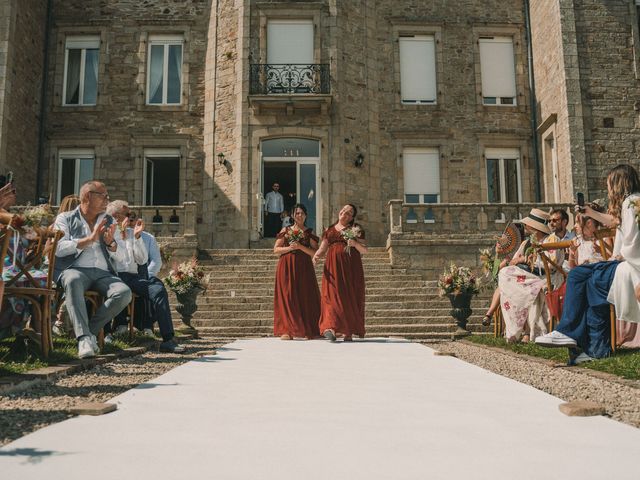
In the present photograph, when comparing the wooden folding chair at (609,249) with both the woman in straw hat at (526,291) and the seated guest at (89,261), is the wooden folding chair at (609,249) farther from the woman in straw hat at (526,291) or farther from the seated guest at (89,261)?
the seated guest at (89,261)

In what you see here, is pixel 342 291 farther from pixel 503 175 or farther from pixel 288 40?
pixel 503 175

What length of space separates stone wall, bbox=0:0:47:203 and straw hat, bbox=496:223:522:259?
12418 mm

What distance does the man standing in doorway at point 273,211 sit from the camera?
1638 centimetres

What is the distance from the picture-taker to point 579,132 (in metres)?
15.2

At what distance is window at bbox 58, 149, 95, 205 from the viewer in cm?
1734

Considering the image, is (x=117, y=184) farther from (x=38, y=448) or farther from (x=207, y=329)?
(x=38, y=448)

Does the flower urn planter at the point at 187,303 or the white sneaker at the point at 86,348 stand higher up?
the flower urn planter at the point at 187,303

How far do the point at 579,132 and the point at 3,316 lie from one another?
1432 centimetres

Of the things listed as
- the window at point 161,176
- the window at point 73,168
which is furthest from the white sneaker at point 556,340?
the window at point 73,168

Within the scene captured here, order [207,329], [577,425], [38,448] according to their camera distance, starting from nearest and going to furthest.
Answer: [38,448]
[577,425]
[207,329]

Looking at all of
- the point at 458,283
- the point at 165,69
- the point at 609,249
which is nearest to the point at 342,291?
the point at 458,283

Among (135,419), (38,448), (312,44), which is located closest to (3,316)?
(135,419)

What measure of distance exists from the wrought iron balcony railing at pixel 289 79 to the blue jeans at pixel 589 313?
1227cm

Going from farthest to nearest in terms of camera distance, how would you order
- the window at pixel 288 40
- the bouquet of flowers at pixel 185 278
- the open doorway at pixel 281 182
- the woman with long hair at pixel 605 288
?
the window at pixel 288 40 → the open doorway at pixel 281 182 → the bouquet of flowers at pixel 185 278 → the woman with long hair at pixel 605 288
